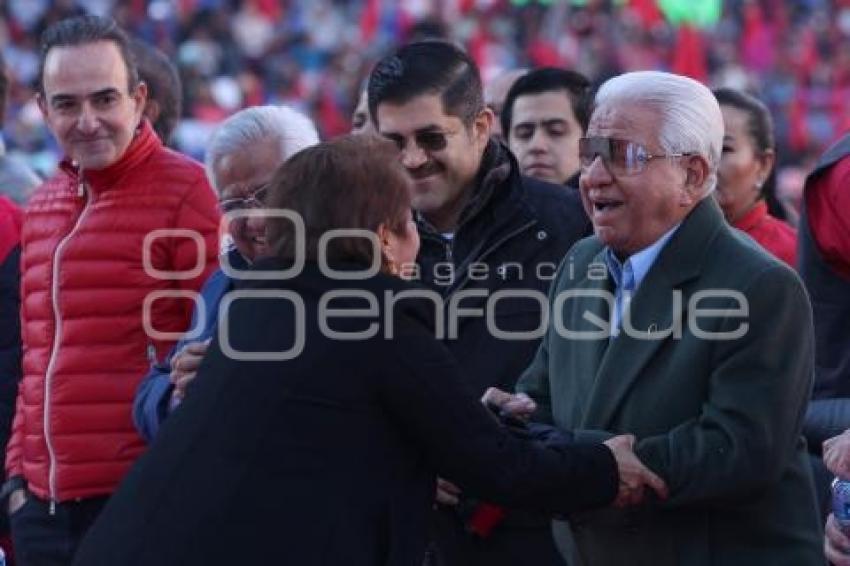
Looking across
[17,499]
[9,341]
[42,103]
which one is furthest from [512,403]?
[9,341]

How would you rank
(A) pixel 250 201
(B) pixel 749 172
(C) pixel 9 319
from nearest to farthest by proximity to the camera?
1. (A) pixel 250 201
2. (C) pixel 9 319
3. (B) pixel 749 172

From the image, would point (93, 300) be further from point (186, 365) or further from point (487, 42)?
point (487, 42)

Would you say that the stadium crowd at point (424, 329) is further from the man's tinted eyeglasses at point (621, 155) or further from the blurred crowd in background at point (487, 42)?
the blurred crowd in background at point (487, 42)

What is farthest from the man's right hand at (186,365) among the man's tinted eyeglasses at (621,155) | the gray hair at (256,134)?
the man's tinted eyeglasses at (621,155)

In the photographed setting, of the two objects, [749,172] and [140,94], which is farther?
[749,172]

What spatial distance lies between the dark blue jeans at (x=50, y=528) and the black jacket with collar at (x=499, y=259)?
1226 millimetres

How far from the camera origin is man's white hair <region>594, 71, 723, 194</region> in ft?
13.4

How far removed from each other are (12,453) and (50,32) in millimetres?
1300

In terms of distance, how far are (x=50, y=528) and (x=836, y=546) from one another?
2.29 meters

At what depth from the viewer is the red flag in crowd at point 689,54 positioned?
23.2m

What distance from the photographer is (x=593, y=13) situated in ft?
80.1

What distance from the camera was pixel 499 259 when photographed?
4852 millimetres

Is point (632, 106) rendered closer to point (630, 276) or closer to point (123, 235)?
point (630, 276)

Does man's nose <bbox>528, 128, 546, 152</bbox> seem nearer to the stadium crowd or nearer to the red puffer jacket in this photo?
the stadium crowd
